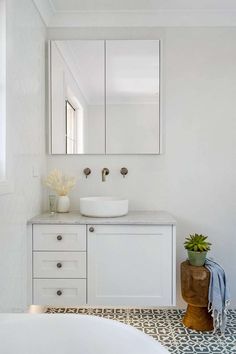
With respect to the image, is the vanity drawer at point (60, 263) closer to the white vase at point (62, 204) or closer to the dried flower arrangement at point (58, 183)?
the white vase at point (62, 204)

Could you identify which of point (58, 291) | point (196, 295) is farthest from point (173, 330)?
point (58, 291)

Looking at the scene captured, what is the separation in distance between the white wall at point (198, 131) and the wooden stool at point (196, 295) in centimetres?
46

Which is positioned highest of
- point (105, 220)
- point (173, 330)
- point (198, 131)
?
point (198, 131)

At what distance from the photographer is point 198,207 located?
2861 mm

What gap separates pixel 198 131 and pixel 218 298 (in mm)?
1387

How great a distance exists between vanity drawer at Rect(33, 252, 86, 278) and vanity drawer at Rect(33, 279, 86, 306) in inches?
1.7

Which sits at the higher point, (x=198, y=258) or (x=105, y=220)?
(x=105, y=220)

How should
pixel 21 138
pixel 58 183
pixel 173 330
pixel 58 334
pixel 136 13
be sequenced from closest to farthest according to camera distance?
1. pixel 58 334
2. pixel 21 138
3. pixel 173 330
4. pixel 58 183
5. pixel 136 13

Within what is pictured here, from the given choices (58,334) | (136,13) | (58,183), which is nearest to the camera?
(58,334)

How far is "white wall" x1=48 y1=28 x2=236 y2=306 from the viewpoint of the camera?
9.34 ft

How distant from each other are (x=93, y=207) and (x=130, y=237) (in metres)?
0.36

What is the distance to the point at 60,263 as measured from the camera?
93.5 inches

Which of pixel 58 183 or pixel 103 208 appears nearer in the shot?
pixel 103 208

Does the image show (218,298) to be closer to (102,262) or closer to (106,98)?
(102,262)
